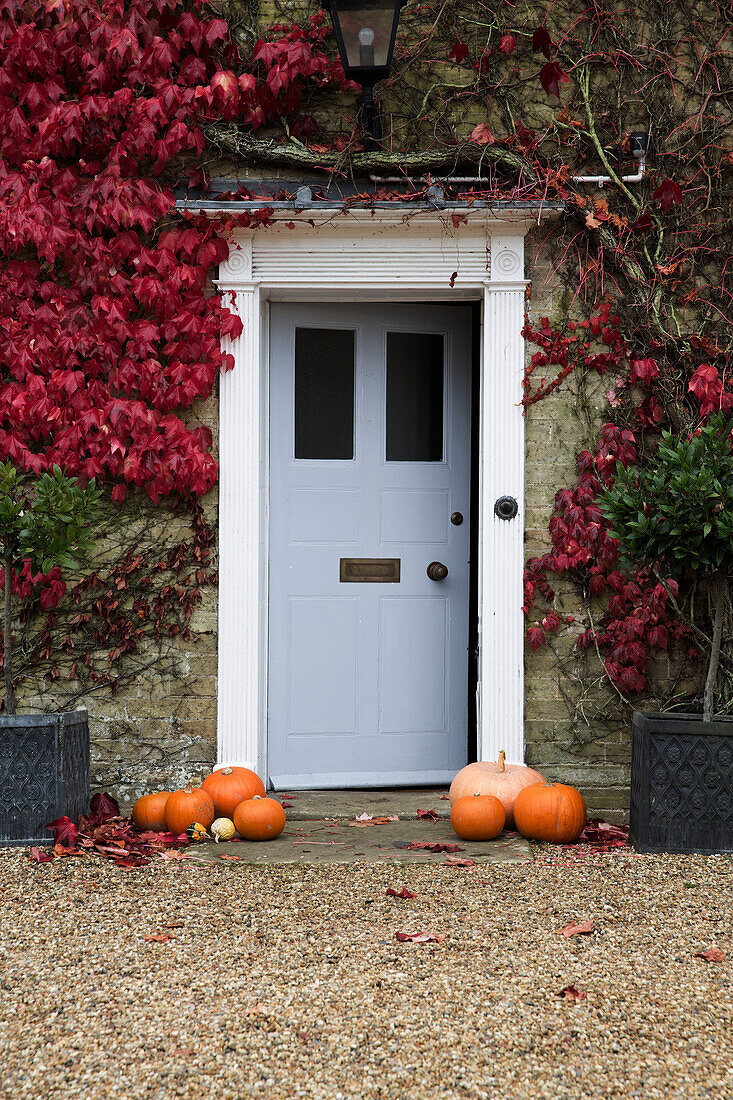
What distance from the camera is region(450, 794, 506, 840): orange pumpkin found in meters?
3.84

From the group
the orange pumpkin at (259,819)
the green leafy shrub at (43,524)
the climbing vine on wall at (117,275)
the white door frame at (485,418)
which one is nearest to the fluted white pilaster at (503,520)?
the white door frame at (485,418)

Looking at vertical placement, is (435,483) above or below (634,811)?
above

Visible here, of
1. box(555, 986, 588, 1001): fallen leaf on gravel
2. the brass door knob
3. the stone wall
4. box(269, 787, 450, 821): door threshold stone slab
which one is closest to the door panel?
the brass door knob

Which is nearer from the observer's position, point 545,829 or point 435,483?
point 545,829

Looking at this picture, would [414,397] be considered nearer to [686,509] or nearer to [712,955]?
[686,509]

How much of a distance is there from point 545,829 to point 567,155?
2961mm

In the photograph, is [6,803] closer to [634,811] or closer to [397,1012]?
[397,1012]

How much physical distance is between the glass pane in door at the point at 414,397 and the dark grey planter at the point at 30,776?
2.08 meters

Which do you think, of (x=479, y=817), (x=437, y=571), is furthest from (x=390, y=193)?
(x=479, y=817)

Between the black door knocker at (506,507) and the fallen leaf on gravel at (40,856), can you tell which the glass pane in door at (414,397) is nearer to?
the black door knocker at (506,507)

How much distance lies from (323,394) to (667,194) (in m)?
1.81

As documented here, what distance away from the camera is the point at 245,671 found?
434 cm

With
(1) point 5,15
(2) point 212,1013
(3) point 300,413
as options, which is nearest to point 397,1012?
(2) point 212,1013

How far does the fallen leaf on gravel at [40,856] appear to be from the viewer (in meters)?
3.54
